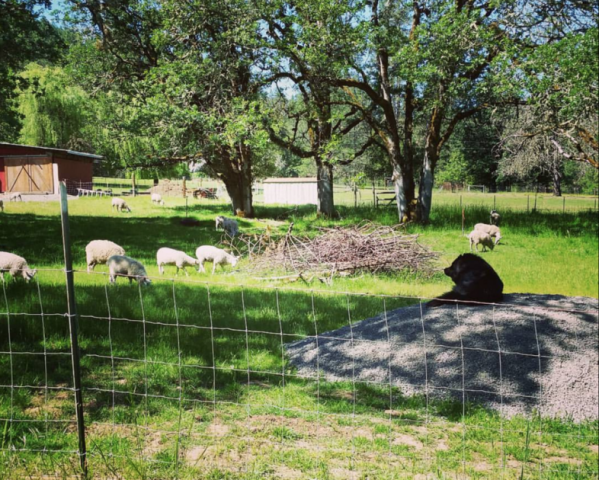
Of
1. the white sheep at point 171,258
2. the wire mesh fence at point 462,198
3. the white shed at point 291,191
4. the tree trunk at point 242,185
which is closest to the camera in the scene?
the white sheep at point 171,258

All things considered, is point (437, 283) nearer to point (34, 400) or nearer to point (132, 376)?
point (132, 376)

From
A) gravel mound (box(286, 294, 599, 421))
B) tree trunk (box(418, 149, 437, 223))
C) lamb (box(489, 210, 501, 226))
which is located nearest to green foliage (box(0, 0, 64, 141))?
gravel mound (box(286, 294, 599, 421))

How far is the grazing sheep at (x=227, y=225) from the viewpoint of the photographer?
26.1 ft

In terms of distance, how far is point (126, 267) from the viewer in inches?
237

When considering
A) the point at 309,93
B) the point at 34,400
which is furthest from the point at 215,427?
the point at 309,93

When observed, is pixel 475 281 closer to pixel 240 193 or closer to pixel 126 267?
pixel 126 267

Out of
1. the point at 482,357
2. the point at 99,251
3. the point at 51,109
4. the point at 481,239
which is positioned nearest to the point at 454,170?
the point at 481,239

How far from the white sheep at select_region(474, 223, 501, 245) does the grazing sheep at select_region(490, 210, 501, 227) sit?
0.11 m

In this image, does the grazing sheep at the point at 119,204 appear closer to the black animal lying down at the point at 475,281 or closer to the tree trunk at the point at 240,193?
the tree trunk at the point at 240,193

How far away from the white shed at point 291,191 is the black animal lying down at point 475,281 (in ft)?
12.2

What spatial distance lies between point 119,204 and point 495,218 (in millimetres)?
A: 5287

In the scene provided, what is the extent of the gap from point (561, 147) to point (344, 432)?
6.42 m

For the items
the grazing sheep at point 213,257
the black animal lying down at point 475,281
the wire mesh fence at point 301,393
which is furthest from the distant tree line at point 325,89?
the black animal lying down at point 475,281

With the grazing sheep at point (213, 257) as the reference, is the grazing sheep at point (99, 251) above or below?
above
